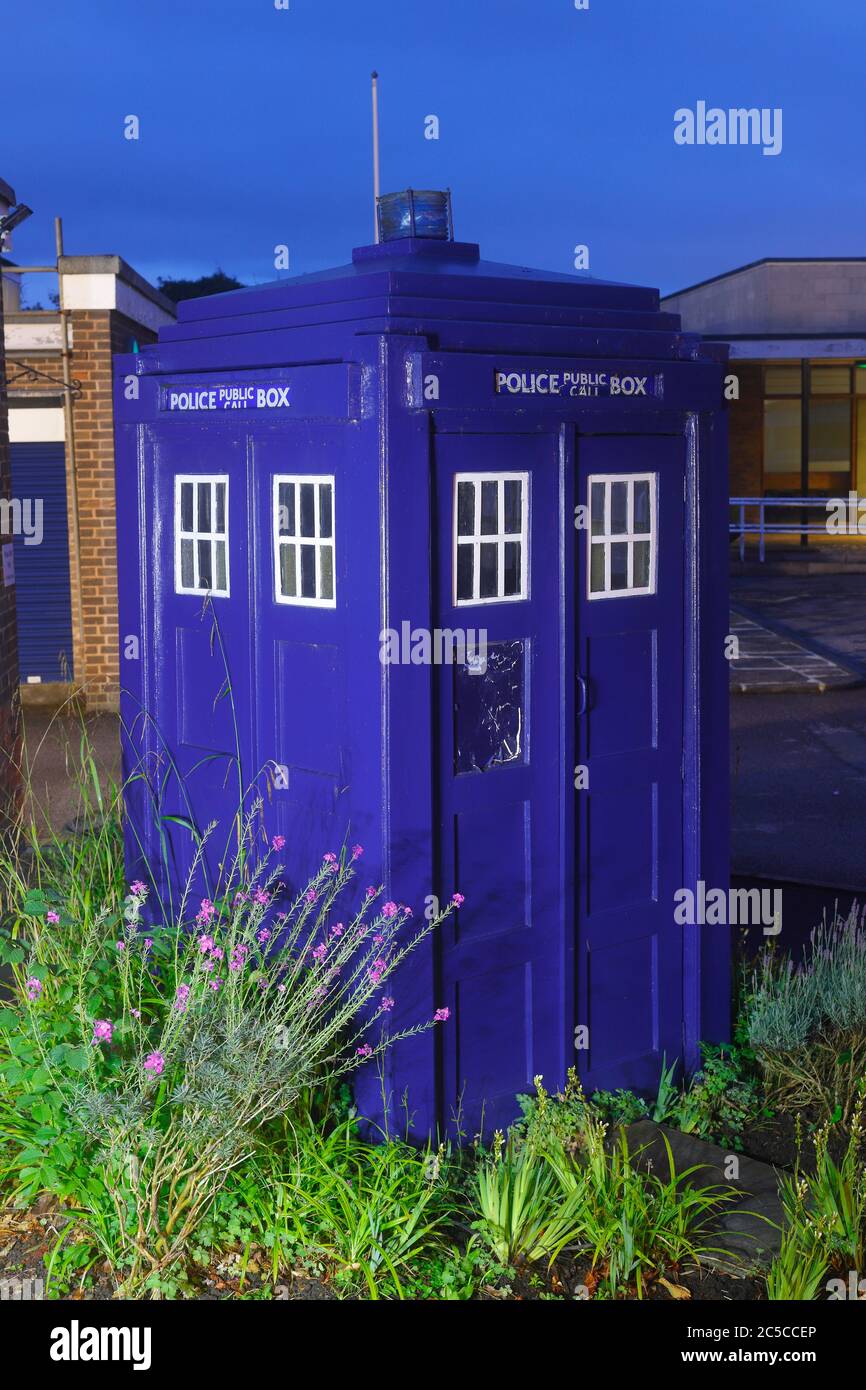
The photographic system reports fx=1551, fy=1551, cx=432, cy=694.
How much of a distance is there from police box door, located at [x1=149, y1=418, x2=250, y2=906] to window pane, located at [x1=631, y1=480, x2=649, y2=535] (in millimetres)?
1294

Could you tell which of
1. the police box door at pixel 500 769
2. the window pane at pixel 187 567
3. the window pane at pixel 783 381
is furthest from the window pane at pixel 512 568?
the window pane at pixel 783 381

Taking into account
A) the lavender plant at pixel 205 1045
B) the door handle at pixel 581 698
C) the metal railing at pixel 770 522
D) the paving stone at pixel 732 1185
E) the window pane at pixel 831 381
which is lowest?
the paving stone at pixel 732 1185

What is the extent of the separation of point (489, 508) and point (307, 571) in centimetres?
61

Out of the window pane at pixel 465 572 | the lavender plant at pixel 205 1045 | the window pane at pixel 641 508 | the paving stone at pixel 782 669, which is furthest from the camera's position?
the paving stone at pixel 782 669

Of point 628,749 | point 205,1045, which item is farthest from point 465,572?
point 205,1045

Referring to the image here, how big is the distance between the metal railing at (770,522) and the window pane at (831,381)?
2348 mm

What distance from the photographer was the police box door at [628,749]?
5066mm

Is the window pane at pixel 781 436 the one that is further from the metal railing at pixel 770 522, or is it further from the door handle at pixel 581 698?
the door handle at pixel 581 698

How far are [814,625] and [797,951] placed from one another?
43.1 feet

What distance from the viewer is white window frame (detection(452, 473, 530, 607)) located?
15.4ft

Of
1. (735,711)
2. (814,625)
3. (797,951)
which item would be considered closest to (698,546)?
(797,951)

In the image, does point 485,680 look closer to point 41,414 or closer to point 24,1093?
point 24,1093

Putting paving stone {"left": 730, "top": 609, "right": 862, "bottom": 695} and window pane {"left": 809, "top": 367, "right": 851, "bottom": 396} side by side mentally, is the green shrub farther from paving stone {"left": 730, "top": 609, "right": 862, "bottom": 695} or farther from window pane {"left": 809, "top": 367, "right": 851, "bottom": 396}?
window pane {"left": 809, "top": 367, "right": 851, "bottom": 396}

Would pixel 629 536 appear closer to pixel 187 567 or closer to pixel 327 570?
pixel 327 570
